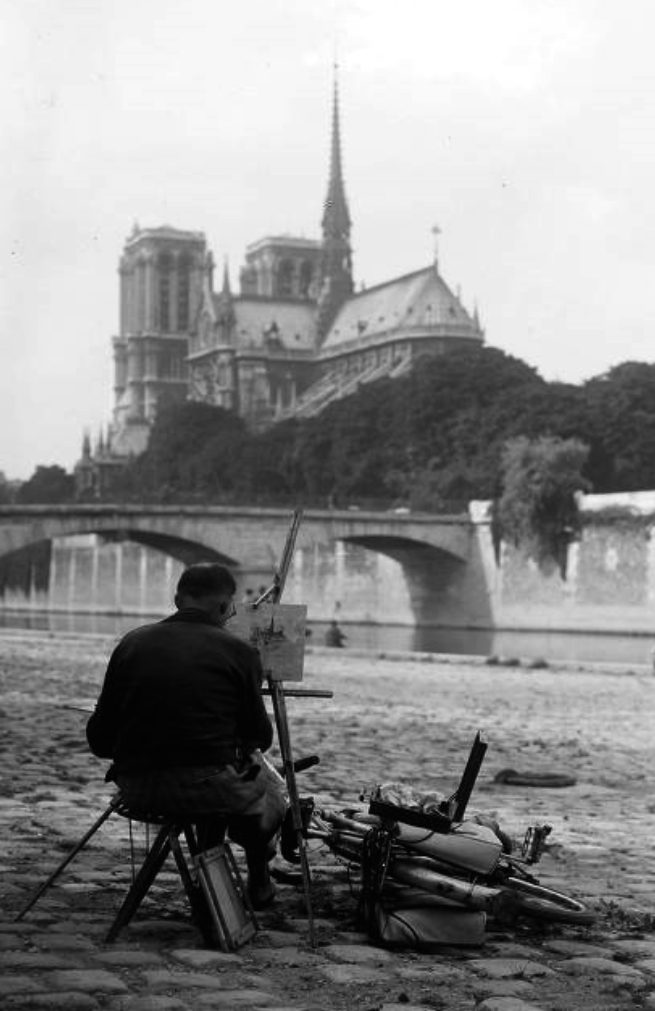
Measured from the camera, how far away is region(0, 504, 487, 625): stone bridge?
62969mm

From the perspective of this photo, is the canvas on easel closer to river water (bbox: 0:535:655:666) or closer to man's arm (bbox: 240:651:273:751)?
man's arm (bbox: 240:651:273:751)

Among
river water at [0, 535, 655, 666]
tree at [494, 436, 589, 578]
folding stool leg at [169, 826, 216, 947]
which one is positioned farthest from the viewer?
tree at [494, 436, 589, 578]

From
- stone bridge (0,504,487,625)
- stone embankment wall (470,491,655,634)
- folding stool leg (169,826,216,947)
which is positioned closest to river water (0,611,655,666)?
stone embankment wall (470,491,655,634)

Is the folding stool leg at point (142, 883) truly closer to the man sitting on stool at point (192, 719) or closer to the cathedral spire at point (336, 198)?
the man sitting on stool at point (192, 719)

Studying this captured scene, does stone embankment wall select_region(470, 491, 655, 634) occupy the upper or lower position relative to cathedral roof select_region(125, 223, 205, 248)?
lower

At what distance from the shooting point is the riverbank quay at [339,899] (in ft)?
15.4

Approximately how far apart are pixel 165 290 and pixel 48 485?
2081 inches

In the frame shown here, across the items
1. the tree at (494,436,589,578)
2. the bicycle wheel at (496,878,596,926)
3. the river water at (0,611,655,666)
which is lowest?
the river water at (0,611,655,666)

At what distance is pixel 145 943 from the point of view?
5203 mm

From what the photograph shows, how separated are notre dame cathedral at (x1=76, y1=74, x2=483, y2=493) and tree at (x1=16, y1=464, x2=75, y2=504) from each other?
2.88m

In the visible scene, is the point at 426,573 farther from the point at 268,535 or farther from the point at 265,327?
the point at 265,327

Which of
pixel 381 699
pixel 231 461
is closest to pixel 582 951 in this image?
pixel 381 699

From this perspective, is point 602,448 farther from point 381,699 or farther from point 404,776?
point 404,776

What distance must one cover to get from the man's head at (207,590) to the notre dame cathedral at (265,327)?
11258 cm
